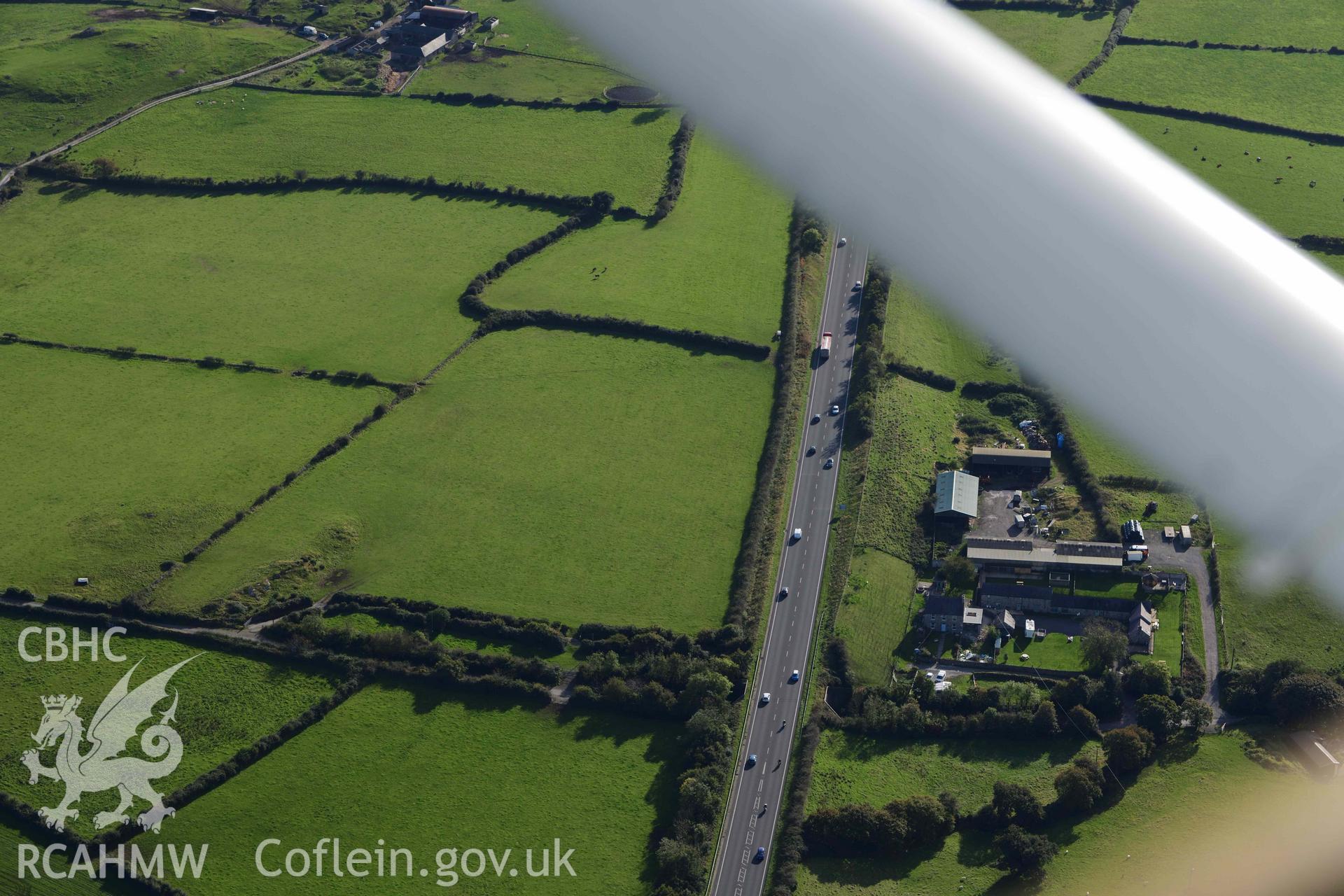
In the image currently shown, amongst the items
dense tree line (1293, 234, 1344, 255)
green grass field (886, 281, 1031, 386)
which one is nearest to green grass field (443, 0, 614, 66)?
green grass field (886, 281, 1031, 386)

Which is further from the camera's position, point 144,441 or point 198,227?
point 198,227

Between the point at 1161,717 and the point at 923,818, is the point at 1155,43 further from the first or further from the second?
the point at 923,818

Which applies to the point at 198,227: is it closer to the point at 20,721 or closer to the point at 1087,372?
the point at 20,721

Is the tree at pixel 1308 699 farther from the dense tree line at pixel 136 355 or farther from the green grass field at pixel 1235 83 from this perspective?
the dense tree line at pixel 136 355

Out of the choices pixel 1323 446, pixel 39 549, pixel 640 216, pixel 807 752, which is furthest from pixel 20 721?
pixel 1323 446

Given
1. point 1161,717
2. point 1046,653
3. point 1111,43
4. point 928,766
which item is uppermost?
point 1111,43

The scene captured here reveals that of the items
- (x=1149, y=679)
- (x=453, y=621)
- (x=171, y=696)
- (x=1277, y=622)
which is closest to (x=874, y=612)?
(x=1149, y=679)
